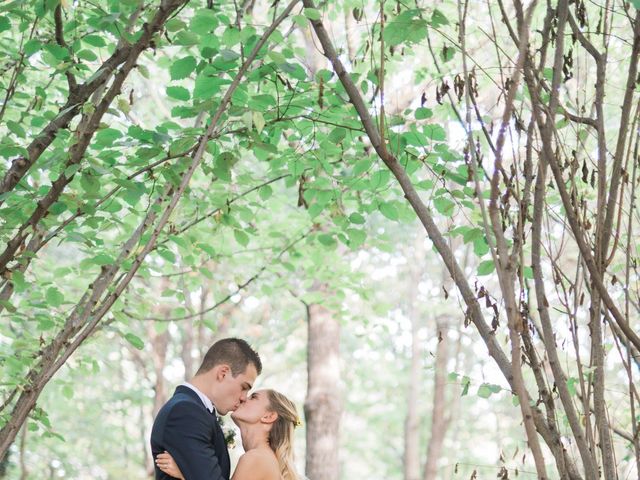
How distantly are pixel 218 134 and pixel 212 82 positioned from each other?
22 centimetres

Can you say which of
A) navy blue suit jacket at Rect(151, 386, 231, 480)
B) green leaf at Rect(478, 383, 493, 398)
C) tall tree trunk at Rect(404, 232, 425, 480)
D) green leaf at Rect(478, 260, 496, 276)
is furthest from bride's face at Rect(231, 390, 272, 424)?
tall tree trunk at Rect(404, 232, 425, 480)

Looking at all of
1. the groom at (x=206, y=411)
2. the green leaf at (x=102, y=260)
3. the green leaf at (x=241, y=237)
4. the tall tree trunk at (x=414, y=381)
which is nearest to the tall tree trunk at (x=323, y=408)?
the green leaf at (x=241, y=237)

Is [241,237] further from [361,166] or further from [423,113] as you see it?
[423,113]

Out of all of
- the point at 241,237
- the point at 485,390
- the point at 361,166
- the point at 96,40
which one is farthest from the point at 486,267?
the point at 96,40

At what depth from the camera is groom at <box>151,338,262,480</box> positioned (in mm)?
3260

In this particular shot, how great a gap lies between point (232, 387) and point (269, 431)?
0.52m

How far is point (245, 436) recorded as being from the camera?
4.05 meters

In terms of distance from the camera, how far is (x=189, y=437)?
10.8 feet

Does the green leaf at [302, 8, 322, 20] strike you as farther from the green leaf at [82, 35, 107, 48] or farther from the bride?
the bride

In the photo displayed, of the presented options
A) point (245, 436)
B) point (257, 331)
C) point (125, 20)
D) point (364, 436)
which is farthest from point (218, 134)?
point (364, 436)

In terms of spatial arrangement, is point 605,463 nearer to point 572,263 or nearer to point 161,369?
point 572,263

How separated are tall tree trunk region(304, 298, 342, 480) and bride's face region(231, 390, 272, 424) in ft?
13.7

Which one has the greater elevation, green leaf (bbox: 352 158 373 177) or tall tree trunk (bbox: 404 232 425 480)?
tall tree trunk (bbox: 404 232 425 480)

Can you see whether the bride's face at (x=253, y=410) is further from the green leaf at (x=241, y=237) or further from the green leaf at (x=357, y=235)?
the green leaf at (x=357, y=235)
